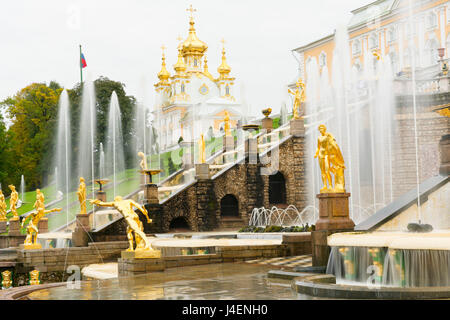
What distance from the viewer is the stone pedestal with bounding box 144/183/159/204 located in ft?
96.0

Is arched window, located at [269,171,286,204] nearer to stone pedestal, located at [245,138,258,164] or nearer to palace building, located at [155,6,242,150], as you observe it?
stone pedestal, located at [245,138,258,164]

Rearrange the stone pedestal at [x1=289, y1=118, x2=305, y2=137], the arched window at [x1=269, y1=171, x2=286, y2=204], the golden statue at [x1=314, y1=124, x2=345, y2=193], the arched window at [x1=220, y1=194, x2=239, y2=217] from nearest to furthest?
the golden statue at [x1=314, y1=124, x2=345, y2=193], the arched window at [x1=220, y1=194, x2=239, y2=217], the stone pedestal at [x1=289, y1=118, x2=305, y2=137], the arched window at [x1=269, y1=171, x2=286, y2=204]

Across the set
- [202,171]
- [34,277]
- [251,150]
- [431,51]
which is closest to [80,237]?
[34,277]

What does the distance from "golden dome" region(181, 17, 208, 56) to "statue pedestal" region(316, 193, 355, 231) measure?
7236 centimetres

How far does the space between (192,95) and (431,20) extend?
38889 millimetres

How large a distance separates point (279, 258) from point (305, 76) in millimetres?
55542

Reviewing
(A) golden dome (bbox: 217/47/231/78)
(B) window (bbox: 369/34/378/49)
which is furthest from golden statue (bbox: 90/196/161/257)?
(A) golden dome (bbox: 217/47/231/78)

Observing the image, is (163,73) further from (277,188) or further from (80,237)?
(80,237)

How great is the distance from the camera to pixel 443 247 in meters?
9.48

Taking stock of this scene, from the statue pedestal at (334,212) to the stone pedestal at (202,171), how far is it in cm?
1806

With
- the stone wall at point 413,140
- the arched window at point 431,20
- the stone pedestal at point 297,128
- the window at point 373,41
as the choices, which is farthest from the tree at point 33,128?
the stone wall at point 413,140

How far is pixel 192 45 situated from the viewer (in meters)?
84.5

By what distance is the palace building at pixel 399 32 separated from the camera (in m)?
50.7
